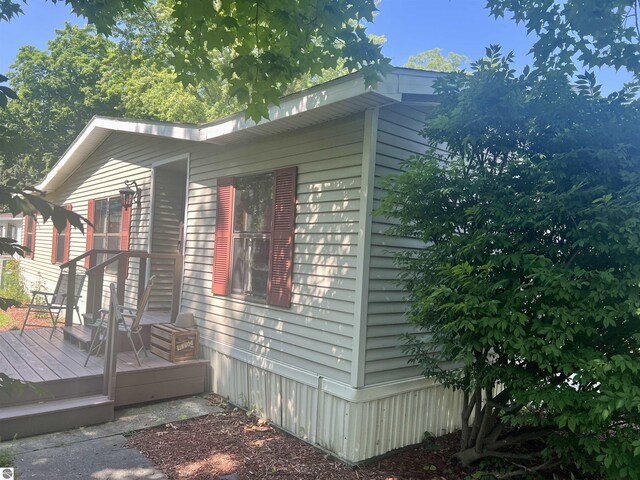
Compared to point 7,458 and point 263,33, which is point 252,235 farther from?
point 7,458

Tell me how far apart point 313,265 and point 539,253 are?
2.17m

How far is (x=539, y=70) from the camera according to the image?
342cm

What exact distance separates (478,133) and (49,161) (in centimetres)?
2568

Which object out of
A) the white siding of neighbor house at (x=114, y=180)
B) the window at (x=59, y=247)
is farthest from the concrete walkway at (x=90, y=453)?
the window at (x=59, y=247)

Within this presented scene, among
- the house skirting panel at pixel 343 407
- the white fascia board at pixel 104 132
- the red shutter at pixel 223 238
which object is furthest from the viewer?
the white fascia board at pixel 104 132

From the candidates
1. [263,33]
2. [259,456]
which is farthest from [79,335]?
[263,33]

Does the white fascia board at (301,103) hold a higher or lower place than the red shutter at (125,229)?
higher

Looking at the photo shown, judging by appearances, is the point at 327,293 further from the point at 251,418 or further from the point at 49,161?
the point at 49,161

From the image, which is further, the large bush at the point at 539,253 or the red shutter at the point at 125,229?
the red shutter at the point at 125,229

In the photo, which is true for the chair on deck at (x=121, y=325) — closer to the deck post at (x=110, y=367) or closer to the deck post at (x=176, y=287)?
the deck post at (x=110, y=367)

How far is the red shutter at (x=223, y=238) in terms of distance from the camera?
18.8ft

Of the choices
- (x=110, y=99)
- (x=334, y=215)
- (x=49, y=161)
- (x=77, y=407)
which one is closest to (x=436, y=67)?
(x=110, y=99)

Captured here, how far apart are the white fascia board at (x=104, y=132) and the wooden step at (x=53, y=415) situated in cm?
330

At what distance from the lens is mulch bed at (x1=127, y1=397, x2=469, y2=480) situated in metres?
3.80
